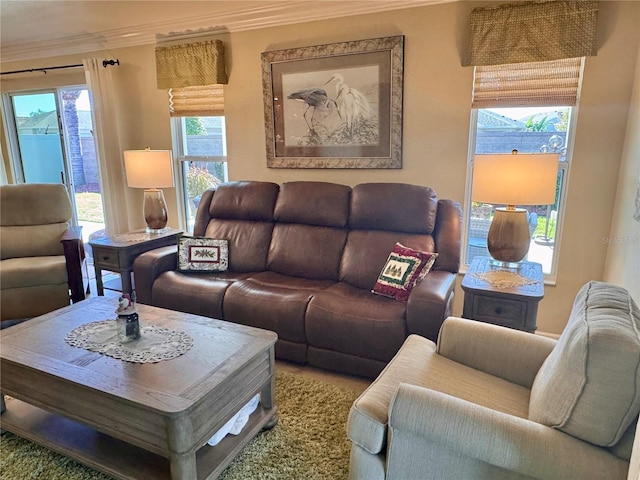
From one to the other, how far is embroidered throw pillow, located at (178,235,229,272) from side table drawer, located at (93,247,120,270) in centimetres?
51

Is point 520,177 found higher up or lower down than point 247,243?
higher up

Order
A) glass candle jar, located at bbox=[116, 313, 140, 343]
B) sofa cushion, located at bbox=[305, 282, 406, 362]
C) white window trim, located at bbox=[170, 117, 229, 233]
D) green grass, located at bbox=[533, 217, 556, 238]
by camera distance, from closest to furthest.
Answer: glass candle jar, located at bbox=[116, 313, 140, 343] → sofa cushion, located at bbox=[305, 282, 406, 362] → green grass, located at bbox=[533, 217, 556, 238] → white window trim, located at bbox=[170, 117, 229, 233]

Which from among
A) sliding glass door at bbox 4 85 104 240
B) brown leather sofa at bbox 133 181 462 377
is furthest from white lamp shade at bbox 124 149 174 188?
sliding glass door at bbox 4 85 104 240

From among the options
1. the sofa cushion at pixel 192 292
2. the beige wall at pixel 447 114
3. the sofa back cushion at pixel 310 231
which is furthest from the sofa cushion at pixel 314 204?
the sofa cushion at pixel 192 292

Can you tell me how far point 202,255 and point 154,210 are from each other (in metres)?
0.81

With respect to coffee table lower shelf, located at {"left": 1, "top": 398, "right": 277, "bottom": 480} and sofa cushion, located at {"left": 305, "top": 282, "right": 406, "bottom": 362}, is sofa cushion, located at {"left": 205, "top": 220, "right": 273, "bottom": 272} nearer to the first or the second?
sofa cushion, located at {"left": 305, "top": 282, "right": 406, "bottom": 362}

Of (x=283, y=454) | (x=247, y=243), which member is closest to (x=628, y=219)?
(x=283, y=454)

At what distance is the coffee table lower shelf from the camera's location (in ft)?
5.40

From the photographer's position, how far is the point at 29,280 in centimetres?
318

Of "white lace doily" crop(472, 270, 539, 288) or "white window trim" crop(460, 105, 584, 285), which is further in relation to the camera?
"white window trim" crop(460, 105, 584, 285)

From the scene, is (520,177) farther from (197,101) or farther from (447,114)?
(197,101)

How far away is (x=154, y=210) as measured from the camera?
3.58 m

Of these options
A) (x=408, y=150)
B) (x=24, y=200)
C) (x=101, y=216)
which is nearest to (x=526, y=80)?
(x=408, y=150)

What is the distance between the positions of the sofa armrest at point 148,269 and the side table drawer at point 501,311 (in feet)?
7.01
